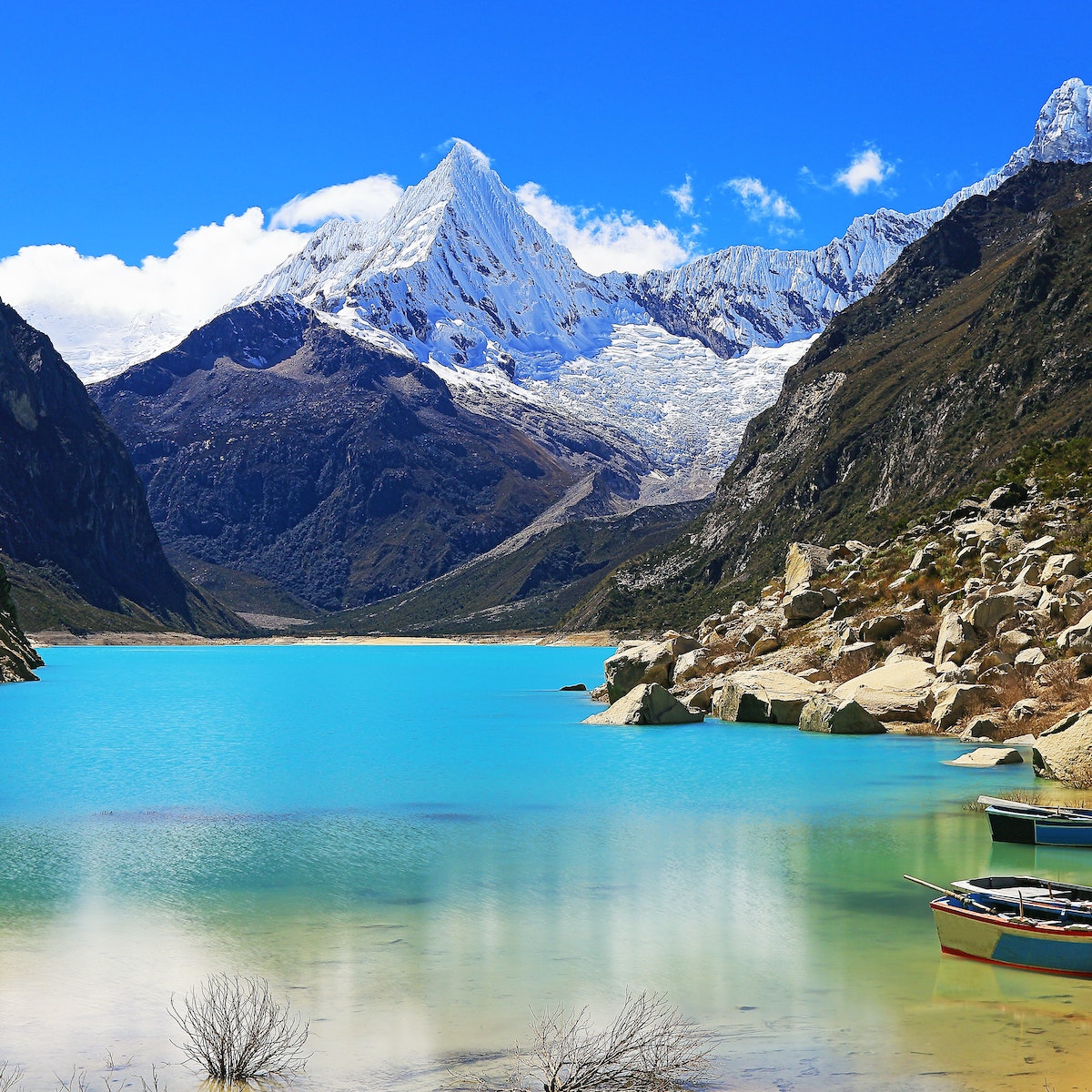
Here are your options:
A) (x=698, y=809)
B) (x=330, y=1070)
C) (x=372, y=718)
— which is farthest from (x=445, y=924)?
(x=372, y=718)

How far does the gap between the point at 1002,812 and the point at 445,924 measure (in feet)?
38.7

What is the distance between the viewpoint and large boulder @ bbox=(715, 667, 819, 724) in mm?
54281

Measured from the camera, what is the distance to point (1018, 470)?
74188 mm

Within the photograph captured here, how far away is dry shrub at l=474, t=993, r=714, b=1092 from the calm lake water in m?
0.44

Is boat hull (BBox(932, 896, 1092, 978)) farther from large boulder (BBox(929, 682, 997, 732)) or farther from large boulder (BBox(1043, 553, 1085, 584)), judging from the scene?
large boulder (BBox(1043, 553, 1085, 584))

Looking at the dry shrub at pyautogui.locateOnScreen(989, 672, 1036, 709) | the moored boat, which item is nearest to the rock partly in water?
the dry shrub at pyautogui.locateOnScreen(989, 672, 1036, 709)

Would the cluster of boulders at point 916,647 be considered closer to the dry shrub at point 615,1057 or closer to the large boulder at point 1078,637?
the large boulder at point 1078,637

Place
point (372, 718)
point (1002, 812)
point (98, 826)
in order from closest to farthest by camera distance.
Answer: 1. point (1002, 812)
2. point (98, 826)
3. point (372, 718)

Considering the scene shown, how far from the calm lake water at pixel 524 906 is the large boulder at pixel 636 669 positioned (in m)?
17.5

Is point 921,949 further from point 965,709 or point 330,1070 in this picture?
point 965,709

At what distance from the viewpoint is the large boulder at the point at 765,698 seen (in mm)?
54281

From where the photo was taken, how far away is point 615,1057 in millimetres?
12922

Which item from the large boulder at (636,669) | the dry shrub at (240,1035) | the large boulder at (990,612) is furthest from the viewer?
the large boulder at (636,669)

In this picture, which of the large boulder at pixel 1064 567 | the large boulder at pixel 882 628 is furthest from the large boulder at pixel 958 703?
the large boulder at pixel 882 628
